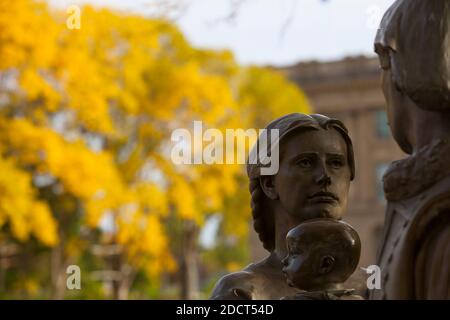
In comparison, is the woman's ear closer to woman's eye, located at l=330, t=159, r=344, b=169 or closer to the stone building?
woman's eye, located at l=330, t=159, r=344, b=169

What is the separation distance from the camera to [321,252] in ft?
8.20

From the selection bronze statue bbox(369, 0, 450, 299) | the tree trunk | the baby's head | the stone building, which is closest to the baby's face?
the baby's head

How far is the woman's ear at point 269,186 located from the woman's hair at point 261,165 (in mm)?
19

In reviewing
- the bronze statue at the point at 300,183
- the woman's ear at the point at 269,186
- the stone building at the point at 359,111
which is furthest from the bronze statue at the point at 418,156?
the stone building at the point at 359,111

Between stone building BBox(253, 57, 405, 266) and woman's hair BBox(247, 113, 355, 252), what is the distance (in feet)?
148

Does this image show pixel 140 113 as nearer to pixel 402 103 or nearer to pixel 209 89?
pixel 209 89

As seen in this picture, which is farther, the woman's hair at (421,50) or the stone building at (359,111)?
the stone building at (359,111)

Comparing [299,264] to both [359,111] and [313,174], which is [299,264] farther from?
[359,111]

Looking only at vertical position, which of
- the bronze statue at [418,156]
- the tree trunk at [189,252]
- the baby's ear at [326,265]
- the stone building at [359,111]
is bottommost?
the baby's ear at [326,265]

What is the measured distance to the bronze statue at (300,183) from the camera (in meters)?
2.97

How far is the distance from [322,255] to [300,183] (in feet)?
1.80

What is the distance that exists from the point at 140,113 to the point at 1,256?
322 inches

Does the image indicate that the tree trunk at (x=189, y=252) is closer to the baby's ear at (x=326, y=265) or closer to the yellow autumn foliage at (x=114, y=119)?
the yellow autumn foliage at (x=114, y=119)

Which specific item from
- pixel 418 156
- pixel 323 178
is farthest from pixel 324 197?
pixel 418 156
